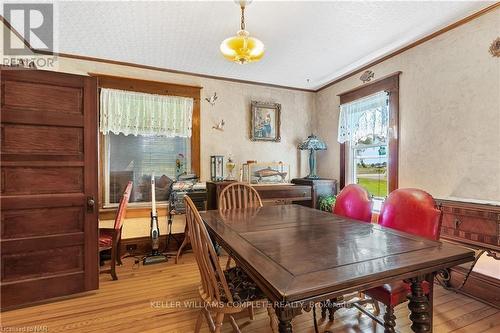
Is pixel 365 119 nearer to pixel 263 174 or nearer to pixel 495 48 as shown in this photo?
pixel 495 48

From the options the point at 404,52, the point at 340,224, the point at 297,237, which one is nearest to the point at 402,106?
the point at 404,52

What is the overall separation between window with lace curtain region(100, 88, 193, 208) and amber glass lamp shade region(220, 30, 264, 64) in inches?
76.4

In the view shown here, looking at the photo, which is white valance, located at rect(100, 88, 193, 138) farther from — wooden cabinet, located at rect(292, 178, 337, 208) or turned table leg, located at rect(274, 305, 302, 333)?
turned table leg, located at rect(274, 305, 302, 333)

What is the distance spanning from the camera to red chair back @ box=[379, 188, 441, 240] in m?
1.55

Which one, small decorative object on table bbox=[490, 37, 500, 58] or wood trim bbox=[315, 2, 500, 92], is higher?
wood trim bbox=[315, 2, 500, 92]

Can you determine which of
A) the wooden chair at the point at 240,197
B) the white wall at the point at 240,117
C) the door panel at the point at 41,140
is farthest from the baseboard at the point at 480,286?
the door panel at the point at 41,140

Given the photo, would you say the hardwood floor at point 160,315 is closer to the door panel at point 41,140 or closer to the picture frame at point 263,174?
the door panel at point 41,140

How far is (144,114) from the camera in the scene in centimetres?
357

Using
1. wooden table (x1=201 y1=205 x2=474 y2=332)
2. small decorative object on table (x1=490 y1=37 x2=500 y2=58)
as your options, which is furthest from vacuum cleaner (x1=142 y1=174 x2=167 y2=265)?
small decorative object on table (x1=490 y1=37 x2=500 y2=58)

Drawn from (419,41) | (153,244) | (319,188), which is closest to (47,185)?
(153,244)

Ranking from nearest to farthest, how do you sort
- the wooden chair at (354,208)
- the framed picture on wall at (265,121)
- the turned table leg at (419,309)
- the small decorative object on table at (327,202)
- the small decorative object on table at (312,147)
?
the turned table leg at (419,309), the wooden chair at (354,208), the small decorative object on table at (327,202), the small decorative object on table at (312,147), the framed picture on wall at (265,121)

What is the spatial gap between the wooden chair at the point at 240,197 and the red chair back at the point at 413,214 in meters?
1.22

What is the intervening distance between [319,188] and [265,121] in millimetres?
1426

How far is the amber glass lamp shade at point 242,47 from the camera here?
6.38 ft
